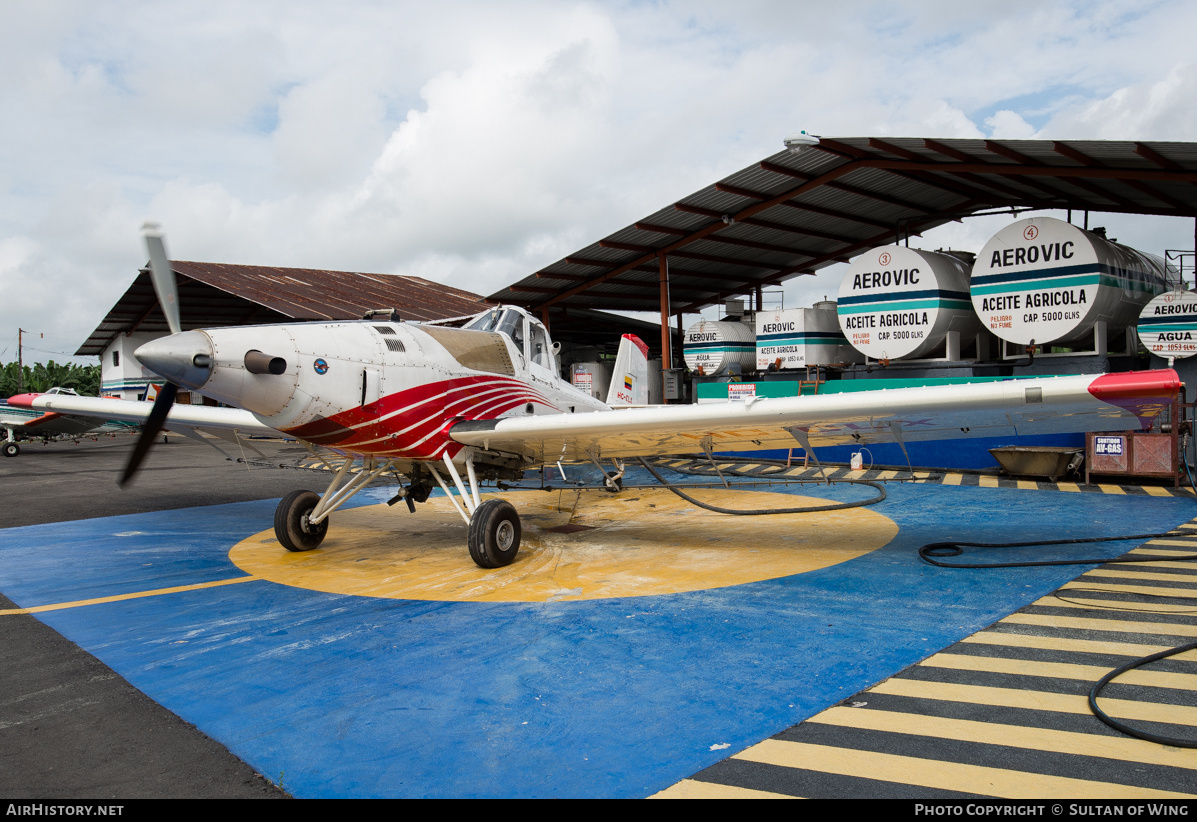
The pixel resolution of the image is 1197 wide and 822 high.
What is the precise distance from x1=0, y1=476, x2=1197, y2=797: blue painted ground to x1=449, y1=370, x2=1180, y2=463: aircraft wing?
1493 millimetres

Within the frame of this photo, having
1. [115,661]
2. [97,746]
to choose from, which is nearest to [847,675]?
[97,746]

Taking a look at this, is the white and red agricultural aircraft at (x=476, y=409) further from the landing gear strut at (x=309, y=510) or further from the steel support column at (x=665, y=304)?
the steel support column at (x=665, y=304)

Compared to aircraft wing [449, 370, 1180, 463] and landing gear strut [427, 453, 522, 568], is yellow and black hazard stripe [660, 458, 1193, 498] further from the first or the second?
landing gear strut [427, 453, 522, 568]

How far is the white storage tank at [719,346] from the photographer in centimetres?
2114

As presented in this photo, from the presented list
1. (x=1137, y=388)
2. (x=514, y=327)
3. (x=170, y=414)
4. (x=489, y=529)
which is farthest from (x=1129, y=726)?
(x=170, y=414)

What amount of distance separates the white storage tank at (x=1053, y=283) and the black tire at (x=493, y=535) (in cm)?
1108

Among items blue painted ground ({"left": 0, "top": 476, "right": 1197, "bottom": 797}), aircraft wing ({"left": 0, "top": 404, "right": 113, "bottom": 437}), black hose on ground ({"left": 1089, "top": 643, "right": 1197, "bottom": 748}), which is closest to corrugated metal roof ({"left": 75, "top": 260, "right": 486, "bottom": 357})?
aircraft wing ({"left": 0, "top": 404, "right": 113, "bottom": 437})

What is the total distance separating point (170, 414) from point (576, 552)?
19.8 feet

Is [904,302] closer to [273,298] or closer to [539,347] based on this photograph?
[539,347]

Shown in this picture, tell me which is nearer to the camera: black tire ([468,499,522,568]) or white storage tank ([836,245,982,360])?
black tire ([468,499,522,568])

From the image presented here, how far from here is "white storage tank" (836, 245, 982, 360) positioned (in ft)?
48.2

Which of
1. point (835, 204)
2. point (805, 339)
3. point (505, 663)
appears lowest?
point (505, 663)

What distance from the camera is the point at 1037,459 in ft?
42.5
